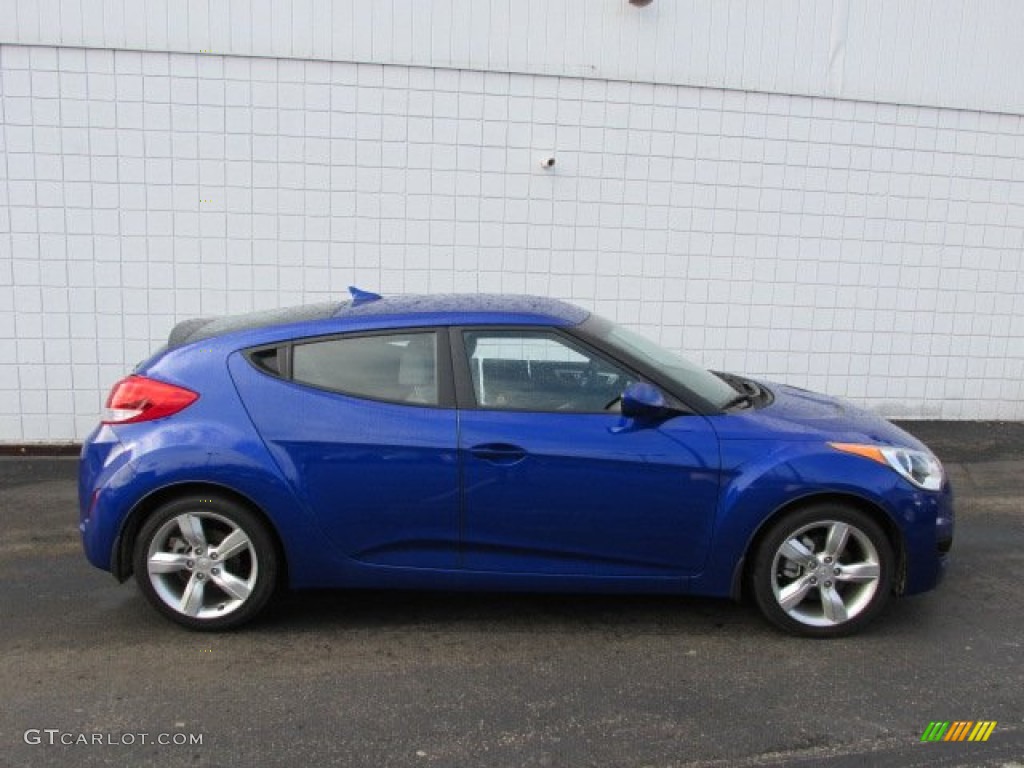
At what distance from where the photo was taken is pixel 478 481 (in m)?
3.49

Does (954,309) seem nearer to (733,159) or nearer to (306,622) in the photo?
(733,159)

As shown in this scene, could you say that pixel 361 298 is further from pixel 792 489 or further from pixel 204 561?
pixel 792 489

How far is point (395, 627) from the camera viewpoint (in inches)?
149

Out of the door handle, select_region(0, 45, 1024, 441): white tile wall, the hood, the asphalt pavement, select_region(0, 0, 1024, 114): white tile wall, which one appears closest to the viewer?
the asphalt pavement

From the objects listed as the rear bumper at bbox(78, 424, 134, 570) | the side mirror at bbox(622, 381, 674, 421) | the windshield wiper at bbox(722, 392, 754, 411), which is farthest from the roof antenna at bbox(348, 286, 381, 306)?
the windshield wiper at bbox(722, 392, 754, 411)

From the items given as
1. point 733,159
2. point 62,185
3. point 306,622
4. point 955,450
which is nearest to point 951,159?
point 733,159

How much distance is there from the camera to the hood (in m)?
3.57

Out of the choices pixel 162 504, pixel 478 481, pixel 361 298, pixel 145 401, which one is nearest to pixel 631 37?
pixel 361 298

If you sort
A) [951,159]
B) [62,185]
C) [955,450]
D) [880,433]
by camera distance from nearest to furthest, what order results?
[880,433] → [62,185] → [955,450] → [951,159]

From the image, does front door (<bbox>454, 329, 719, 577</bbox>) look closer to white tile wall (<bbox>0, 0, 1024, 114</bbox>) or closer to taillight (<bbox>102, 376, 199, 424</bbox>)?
taillight (<bbox>102, 376, 199, 424</bbox>)

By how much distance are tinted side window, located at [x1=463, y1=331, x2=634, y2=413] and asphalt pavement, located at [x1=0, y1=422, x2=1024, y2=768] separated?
3.48 ft

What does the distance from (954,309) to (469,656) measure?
22.2 feet

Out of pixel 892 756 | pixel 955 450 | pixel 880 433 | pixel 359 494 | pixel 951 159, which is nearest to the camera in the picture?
pixel 892 756

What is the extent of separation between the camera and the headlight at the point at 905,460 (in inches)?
141
